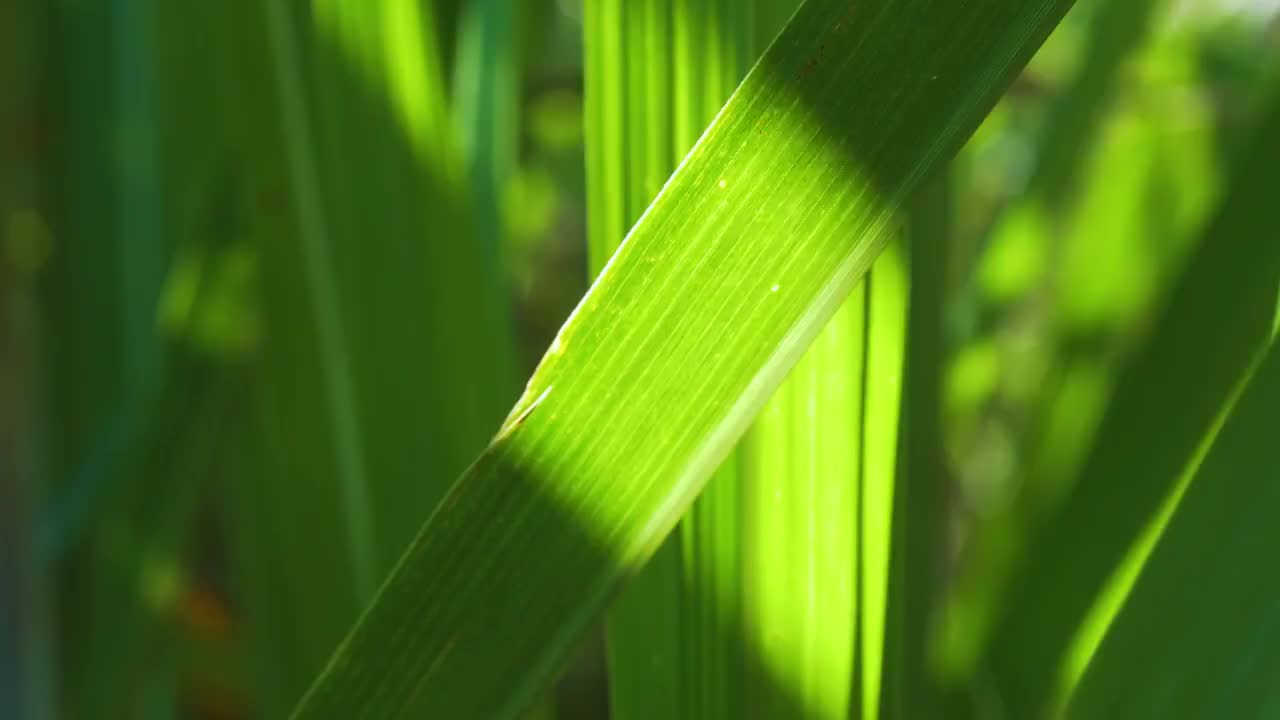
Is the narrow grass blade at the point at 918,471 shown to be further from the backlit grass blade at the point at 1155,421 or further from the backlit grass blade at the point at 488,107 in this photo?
the backlit grass blade at the point at 488,107

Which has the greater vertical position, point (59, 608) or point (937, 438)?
point (937, 438)

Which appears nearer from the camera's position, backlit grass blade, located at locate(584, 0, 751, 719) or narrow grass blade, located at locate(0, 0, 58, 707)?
backlit grass blade, located at locate(584, 0, 751, 719)

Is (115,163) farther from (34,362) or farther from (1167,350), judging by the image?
(1167,350)

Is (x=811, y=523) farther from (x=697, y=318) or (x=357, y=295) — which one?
(x=357, y=295)

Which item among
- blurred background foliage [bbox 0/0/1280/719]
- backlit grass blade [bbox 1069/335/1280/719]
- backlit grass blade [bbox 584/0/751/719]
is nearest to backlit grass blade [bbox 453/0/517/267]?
blurred background foliage [bbox 0/0/1280/719]

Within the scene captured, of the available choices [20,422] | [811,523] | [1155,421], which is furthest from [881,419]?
[20,422]

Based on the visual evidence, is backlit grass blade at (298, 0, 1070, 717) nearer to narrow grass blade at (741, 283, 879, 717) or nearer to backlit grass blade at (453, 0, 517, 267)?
narrow grass blade at (741, 283, 879, 717)

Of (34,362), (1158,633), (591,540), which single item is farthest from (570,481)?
(34,362)
